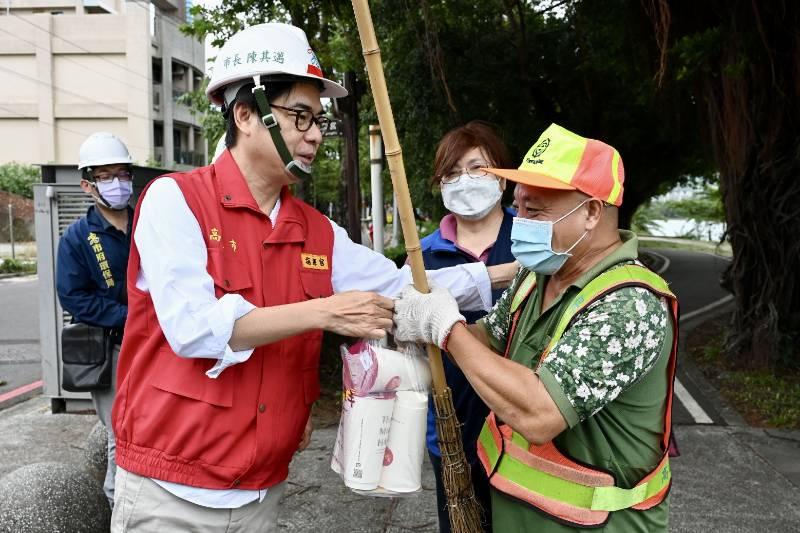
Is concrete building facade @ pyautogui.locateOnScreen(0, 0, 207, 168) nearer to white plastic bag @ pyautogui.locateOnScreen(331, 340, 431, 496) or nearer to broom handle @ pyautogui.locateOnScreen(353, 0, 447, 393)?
broom handle @ pyautogui.locateOnScreen(353, 0, 447, 393)

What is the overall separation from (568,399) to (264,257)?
2.98 ft

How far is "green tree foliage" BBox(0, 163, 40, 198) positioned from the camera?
3516 cm

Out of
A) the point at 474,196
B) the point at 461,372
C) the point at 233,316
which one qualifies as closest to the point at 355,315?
the point at 233,316

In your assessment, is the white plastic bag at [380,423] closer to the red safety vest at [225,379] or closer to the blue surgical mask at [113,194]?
the red safety vest at [225,379]

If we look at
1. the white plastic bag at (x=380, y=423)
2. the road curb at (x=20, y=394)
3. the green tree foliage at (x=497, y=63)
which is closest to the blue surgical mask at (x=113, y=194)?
the white plastic bag at (x=380, y=423)

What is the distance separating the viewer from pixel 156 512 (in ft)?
6.24

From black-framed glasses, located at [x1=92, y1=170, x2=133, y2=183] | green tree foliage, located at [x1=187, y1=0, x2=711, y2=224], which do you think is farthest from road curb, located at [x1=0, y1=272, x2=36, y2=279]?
black-framed glasses, located at [x1=92, y1=170, x2=133, y2=183]

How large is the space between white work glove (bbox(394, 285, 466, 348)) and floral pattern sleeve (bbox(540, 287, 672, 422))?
33 centimetres

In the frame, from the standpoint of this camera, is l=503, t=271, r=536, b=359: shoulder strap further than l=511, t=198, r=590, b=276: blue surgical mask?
Yes

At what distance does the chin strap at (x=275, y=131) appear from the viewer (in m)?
1.97

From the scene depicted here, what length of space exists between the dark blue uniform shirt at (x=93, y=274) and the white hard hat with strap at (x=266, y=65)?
215 cm

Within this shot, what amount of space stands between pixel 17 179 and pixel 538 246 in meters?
39.2

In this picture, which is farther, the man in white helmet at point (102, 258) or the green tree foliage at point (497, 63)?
the green tree foliage at point (497, 63)

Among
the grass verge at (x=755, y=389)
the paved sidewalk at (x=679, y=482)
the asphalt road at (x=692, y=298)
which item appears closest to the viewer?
the paved sidewalk at (x=679, y=482)
